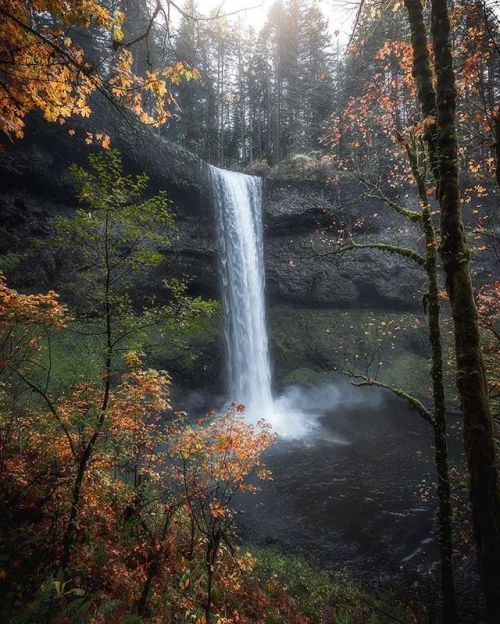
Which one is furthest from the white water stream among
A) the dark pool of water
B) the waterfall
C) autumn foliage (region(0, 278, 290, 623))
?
autumn foliage (region(0, 278, 290, 623))

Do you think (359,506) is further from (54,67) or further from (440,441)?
(54,67)

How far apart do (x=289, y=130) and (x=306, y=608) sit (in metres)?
34.1

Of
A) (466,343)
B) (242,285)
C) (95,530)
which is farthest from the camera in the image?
(242,285)

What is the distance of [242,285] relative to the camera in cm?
2058

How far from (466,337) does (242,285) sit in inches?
684

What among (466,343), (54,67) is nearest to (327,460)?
(466,343)

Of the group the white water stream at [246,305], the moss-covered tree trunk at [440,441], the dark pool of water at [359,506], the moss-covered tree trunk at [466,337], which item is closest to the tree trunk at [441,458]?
the moss-covered tree trunk at [440,441]

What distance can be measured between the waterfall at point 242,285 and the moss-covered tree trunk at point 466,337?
632 inches

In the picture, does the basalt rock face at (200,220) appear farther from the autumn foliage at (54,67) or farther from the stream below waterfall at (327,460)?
the autumn foliage at (54,67)

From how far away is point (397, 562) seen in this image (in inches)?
310

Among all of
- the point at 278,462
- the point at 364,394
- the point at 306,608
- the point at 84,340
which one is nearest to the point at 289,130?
the point at 364,394

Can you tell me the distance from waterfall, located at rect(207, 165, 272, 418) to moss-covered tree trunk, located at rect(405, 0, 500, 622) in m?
16.0

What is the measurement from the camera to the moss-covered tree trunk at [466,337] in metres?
3.19

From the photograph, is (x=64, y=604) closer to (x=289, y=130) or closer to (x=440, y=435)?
(x=440, y=435)
